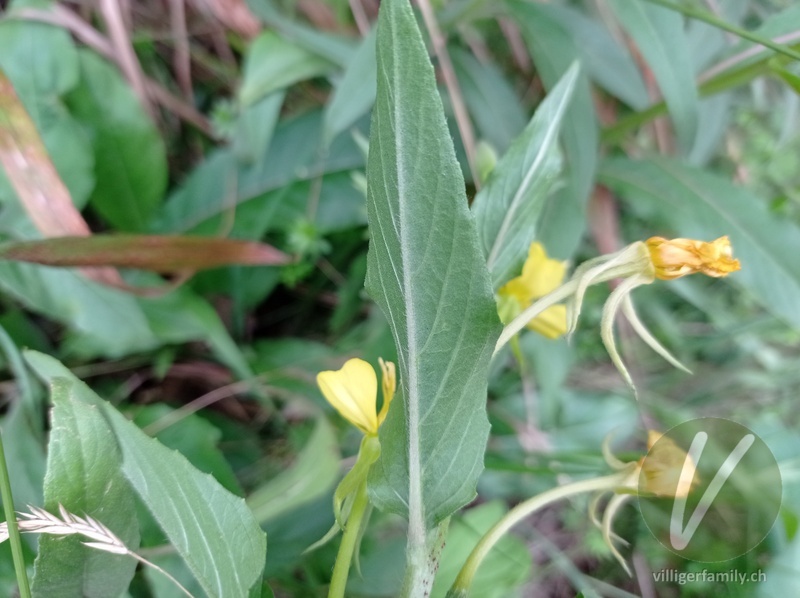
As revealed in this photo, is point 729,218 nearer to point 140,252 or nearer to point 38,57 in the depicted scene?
point 140,252

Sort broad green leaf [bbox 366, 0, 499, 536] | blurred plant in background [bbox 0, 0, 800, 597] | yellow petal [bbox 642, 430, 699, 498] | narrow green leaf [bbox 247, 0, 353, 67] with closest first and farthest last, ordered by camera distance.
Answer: broad green leaf [bbox 366, 0, 499, 536]
yellow petal [bbox 642, 430, 699, 498]
blurred plant in background [bbox 0, 0, 800, 597]
narrow green leaf [bbox 247, 0, 353, 67]

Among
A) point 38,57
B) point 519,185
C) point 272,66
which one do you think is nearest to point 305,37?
point 272,66

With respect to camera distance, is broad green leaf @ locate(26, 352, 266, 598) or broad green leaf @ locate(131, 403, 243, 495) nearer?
broad green leaf @ locate(26, 352, 266, 598)

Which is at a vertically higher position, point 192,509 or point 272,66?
point 272,66

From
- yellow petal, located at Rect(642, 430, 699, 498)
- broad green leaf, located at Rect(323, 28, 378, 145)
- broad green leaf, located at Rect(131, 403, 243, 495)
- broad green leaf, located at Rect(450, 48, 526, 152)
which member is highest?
broad green leaf, located at Rect(323, 28, 378, 145)

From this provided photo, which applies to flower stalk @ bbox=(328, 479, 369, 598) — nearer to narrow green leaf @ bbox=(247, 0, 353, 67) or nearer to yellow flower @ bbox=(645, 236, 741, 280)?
yellow flower @ bbox=(645, 236, 741, 280)

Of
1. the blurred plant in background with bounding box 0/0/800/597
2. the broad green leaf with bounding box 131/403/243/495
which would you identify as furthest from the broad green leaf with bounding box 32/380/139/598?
the broad green leaf with bounding box 131/403/243/495

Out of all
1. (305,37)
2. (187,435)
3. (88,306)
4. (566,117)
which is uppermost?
(305,37)

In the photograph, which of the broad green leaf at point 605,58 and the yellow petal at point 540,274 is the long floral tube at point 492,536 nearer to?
the yellow petal at point 540,274
